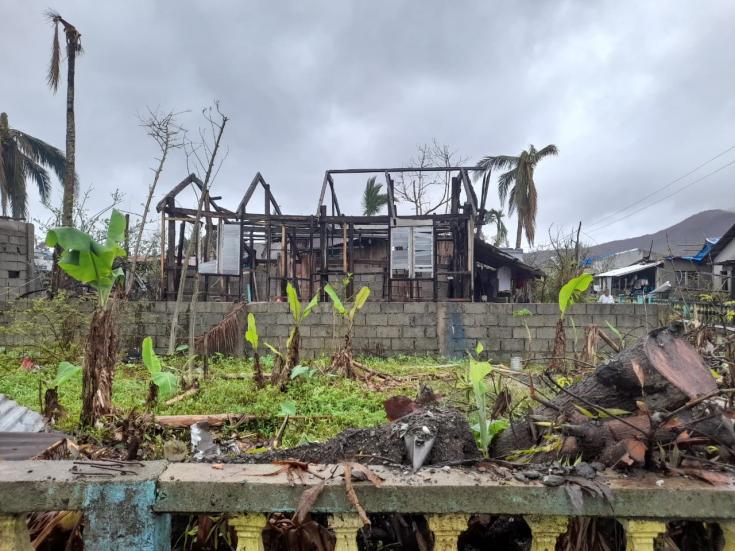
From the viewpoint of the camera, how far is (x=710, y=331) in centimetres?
417

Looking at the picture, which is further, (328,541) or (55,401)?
(55,401)

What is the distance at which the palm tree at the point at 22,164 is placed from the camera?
2000cm

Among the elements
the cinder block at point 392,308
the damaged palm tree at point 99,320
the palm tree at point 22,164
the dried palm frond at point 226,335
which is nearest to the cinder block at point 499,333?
the cinder block at point 392,308

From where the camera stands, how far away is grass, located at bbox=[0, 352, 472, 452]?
429cm

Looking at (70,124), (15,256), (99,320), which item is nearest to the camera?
(99,320)

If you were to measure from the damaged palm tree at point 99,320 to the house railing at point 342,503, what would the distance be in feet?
10.0

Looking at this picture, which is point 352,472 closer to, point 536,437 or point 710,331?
point 536,437

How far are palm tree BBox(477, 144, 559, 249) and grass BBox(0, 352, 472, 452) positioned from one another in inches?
720

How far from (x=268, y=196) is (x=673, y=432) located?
11.9 metres

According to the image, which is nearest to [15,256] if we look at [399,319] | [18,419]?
[18,419]

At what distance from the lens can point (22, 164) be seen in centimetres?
2122

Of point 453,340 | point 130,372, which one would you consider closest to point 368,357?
point 453,340

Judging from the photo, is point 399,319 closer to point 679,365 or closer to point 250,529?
point 679,365

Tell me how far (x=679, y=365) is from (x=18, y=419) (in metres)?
5.51
